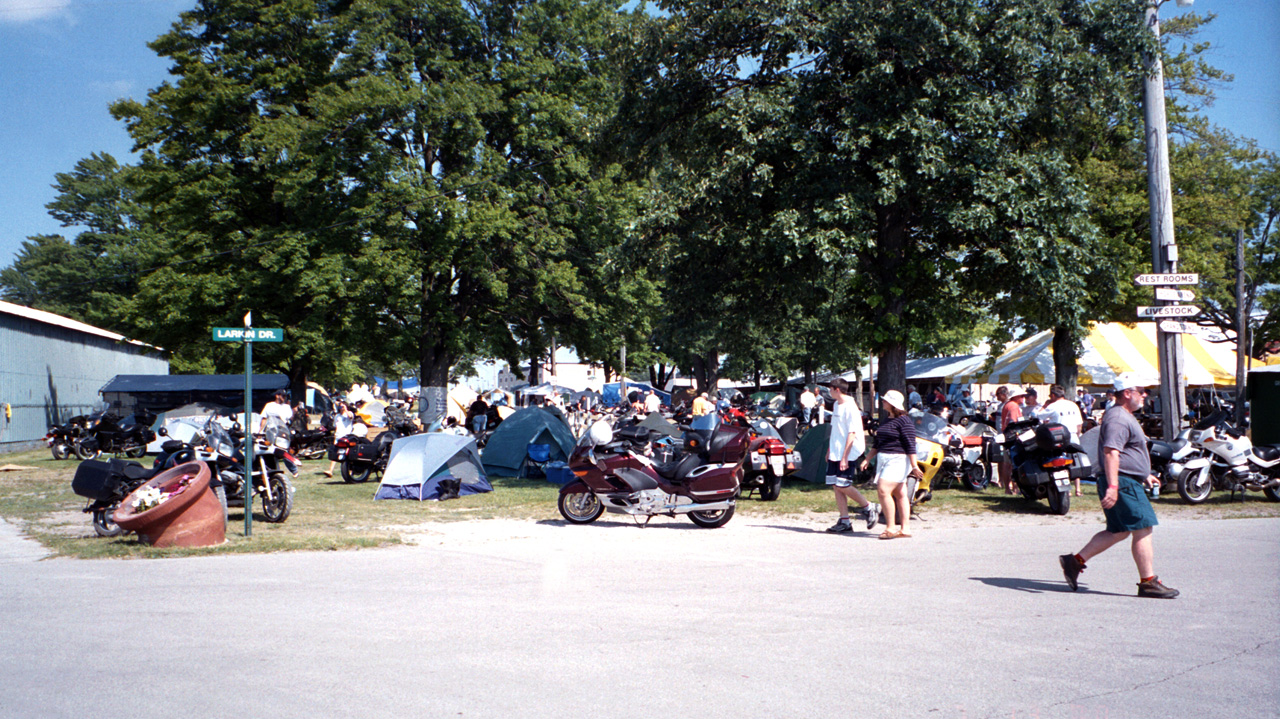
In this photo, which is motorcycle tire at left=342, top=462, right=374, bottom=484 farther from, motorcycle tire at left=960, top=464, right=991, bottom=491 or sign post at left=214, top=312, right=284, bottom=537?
motorcycle tire at left=960, top=464, right=991, bottom=491

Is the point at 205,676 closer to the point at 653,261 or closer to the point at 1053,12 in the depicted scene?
the point at 653,261

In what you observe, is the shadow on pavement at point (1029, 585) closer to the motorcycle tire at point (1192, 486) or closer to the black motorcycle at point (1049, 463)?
the black motorcycle at point (1049, 463)

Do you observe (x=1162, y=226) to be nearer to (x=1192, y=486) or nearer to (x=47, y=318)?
(x=1192, y=486)

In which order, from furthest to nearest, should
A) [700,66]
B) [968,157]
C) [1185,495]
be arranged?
[700,66]
[968,157]
[1185,495]

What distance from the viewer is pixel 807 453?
1662cm

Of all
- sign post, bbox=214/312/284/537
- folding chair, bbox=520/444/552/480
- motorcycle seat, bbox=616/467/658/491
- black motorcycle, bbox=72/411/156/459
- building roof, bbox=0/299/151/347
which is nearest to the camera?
sign post, bbox=214/312/284/537

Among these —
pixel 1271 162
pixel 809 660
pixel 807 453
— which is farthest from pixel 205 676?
pixel 1271 162

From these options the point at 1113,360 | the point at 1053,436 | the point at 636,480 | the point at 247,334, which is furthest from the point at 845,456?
the point at 1113,360

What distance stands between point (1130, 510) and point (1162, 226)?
9576mm

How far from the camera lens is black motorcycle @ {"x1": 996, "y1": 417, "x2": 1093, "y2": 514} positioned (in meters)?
12.4

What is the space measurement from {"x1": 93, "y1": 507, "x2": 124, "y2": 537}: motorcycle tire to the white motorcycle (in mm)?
14049

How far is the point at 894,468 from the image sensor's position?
1014 centimetres

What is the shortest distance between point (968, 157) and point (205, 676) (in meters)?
13.1

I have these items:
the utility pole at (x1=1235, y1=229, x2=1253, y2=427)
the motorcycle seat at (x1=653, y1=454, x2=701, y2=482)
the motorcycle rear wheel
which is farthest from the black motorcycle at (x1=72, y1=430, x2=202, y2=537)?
the utility pole at (x1=1235, y1=229, x2=1253, y2=427)
